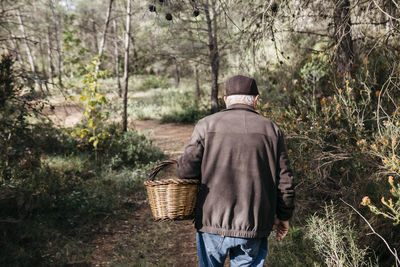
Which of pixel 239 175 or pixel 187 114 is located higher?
pixel 187 114

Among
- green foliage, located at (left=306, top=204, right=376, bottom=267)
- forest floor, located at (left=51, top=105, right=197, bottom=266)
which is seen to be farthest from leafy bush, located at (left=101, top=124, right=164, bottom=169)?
green foliage, located at (left=306, top=204, right=376, bottom=267)

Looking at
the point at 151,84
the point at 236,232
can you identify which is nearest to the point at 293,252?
the point at 236,232

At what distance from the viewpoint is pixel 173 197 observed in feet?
7.43

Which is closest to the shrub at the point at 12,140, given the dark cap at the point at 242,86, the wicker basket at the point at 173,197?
the wicker basket at the point at 173,197

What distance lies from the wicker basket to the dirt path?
202 centimetres

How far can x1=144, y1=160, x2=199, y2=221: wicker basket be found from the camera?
7.40 ft

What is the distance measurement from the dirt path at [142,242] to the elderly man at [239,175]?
2.14m

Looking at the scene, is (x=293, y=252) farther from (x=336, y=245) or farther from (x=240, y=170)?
(x=240, y=170)

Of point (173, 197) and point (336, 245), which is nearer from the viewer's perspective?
point (173, 197)

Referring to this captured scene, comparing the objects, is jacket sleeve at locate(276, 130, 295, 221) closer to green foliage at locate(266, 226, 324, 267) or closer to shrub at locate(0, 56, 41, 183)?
green foliage at locate(266, 226, 324, 267)

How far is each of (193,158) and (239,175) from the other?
0.35 metres

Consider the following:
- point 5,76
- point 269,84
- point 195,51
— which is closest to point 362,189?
point 5,76

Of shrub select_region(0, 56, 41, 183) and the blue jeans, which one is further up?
shrub select_region(0, 56, 41, 183)

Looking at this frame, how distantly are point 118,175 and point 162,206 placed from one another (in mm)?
4500
